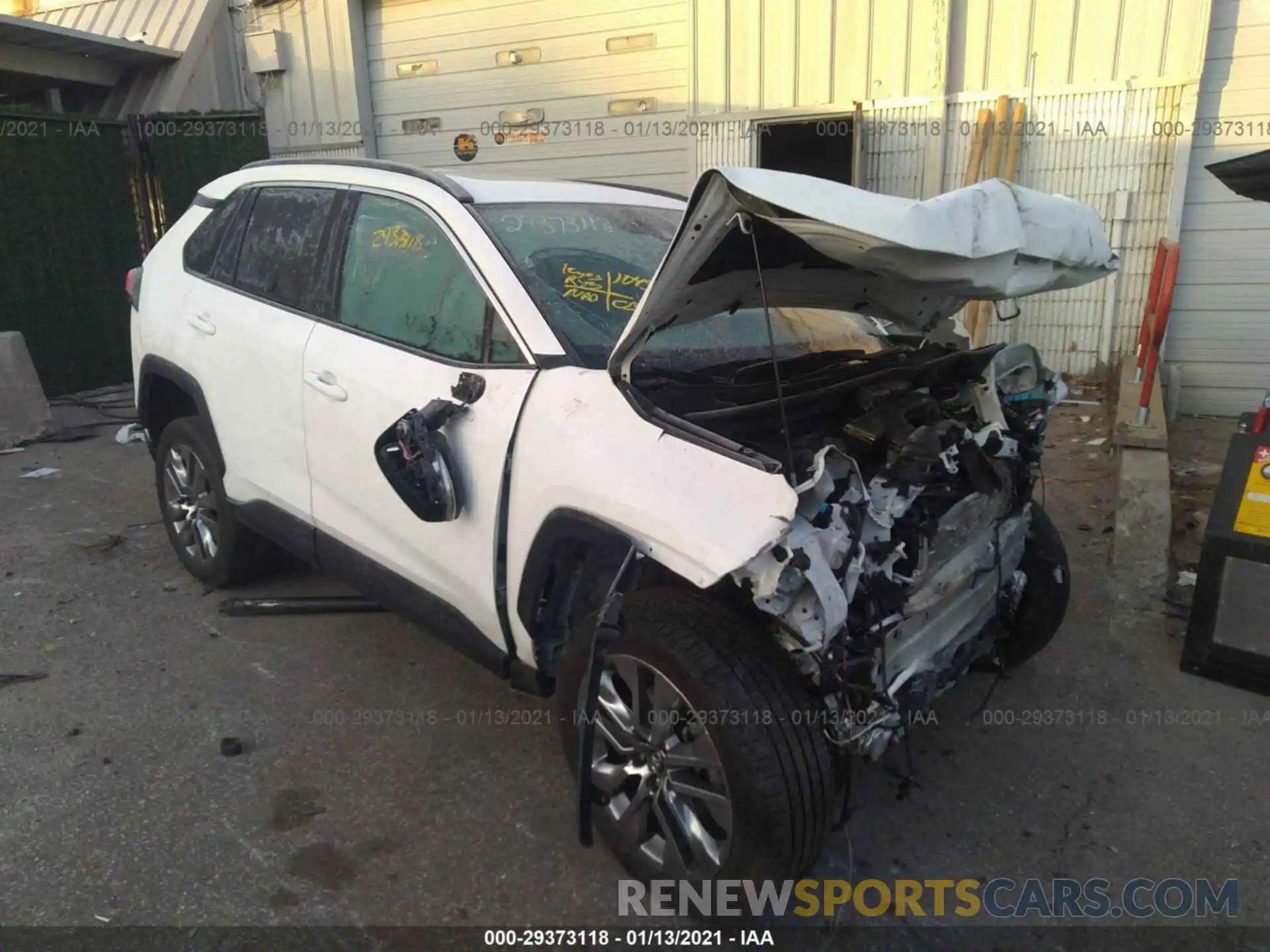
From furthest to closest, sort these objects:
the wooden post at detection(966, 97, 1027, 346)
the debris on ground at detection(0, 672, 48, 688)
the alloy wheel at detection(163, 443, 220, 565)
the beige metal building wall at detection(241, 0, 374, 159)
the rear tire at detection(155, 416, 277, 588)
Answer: the beige metal building wall at detection(241, 0, 374, 159) → the wooden post at detection(966, 97, 1027, 346) → the alloy wheel at detection(163, 443, 220, 565) → the rear tire at detection(155, 416, 277, 588) → the debris on ground at detection(0, 672, 48, 688)

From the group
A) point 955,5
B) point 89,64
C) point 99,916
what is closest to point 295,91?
point 89,64

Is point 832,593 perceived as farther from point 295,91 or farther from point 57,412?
point 295,91

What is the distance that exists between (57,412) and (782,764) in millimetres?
8267

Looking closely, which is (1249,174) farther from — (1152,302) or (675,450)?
(675,450)

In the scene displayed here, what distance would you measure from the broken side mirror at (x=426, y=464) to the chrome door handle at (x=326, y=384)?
469mm

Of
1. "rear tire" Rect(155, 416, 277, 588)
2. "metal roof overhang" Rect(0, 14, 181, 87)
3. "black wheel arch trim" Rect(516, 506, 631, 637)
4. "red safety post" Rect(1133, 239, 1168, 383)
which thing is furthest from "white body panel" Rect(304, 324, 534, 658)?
"metal roof overhang" Rect(0, 14, 181, 87)

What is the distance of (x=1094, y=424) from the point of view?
22.3ft

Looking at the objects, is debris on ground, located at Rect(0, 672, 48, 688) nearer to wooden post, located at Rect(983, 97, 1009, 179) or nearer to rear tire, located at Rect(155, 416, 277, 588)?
rear tire, located at Rect(155, 416, 277, 588)

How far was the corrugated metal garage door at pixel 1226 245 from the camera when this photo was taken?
6648mm

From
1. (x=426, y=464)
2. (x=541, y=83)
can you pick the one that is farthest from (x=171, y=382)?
(x=541, y=83)

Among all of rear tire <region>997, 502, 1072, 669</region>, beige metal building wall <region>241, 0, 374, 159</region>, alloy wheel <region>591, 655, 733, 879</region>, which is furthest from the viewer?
beige metal building wall <region>241, 0, 374, 159</region>

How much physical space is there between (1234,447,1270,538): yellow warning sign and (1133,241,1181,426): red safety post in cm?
165

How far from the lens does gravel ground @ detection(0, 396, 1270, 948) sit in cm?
249

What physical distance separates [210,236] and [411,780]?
8.64 ft
